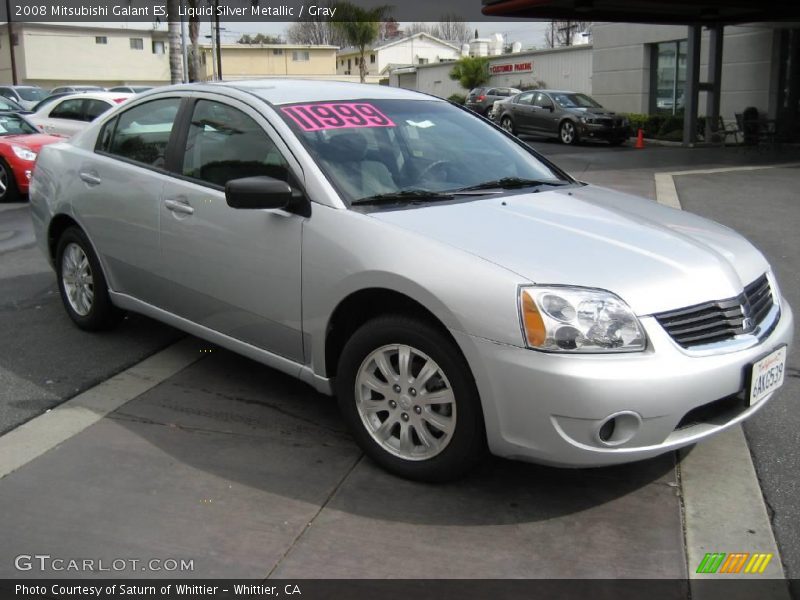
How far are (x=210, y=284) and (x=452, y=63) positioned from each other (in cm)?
4333

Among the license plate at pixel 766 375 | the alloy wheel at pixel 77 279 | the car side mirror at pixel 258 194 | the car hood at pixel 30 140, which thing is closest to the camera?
the license plate at pixel 766 375

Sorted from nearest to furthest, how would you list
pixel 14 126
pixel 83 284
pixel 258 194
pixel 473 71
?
pixel 258 194, pixel 83 284, pixel 14 126, pixel 473 71

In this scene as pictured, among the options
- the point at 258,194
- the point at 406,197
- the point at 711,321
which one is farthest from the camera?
the point at 406,197

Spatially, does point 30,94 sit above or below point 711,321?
above

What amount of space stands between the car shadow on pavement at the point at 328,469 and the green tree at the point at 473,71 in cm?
4006

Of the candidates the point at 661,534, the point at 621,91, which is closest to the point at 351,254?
the point at 661,534

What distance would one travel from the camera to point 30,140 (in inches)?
476

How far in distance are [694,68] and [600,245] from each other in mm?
20422

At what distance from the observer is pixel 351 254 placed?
3576mm

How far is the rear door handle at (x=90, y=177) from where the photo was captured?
511 centimetres

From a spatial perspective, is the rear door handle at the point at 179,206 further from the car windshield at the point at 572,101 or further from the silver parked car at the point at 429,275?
the car windshield at the point at 572,101

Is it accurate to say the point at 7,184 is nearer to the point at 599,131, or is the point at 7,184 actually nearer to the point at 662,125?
the point at 599,131

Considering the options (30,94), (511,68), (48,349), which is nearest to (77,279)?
(48,349)

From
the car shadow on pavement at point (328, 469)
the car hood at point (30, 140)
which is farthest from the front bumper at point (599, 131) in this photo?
the car shadow on pavement at point (328, 469)
